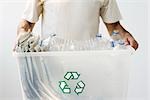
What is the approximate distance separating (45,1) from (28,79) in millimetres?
345

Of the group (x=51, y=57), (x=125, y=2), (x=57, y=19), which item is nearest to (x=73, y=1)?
(x=57, y=19)

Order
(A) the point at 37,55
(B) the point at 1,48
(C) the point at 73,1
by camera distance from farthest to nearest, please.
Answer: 1. (B) the point at 1,48
2. (C) the point at 73,1
3. (A) the point at 37,55

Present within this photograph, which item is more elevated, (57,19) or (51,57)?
(57,19)

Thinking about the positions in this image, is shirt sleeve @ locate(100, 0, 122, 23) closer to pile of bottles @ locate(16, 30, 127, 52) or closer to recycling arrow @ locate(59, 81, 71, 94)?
pile of bottles @ locate(16, 30, 127, 52)

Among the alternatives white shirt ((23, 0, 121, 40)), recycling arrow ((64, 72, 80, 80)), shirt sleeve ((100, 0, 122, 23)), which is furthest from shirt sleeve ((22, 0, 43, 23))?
recycling arrow ((64, 72, 80, 80))

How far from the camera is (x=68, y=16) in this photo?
1008 millimetres

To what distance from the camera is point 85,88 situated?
0.79 metres

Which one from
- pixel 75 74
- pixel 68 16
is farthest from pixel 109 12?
pixel 75 74

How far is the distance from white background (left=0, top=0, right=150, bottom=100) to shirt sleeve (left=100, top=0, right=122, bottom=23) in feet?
2.44

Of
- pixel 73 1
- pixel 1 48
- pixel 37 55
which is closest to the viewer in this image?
pixel 37 55

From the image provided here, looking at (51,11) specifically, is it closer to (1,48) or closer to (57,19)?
(57,19)

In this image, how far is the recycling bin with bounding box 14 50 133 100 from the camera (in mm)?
774

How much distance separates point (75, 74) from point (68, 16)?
0.29 metres

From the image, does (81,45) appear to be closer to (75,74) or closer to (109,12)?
(75,74)
